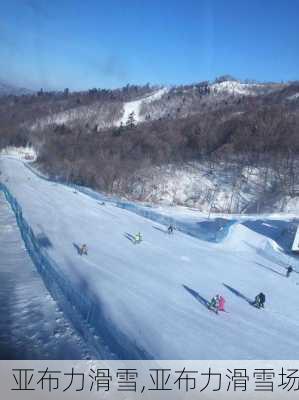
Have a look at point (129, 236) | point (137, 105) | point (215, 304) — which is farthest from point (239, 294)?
point (137, 105)

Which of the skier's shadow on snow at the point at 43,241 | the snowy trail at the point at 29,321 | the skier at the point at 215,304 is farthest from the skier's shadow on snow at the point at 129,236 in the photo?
the skier at the point at 215,304

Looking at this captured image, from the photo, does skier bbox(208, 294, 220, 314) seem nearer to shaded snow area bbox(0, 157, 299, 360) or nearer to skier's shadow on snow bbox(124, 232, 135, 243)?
shaded snow area bbox(0, 157, 299, 360)

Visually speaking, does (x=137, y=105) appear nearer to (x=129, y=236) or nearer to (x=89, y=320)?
(x=129, y=236)

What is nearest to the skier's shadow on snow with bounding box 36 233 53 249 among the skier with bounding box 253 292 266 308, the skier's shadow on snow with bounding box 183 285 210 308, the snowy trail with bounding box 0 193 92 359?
the snowy trail with bounding box 0 193 92 359

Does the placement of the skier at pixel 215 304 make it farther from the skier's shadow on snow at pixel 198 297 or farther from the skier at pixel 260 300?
the skier at pixel 260 300

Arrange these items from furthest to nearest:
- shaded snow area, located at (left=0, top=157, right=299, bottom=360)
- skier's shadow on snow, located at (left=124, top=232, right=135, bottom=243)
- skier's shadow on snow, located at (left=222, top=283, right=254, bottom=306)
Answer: skier's shadow on snow, located at (left=124, top=232, right=135, bottom=243) → skier's shadow on snow, located at (left=222, top=283, right=254, bottom=306) → shaded snow area, located at (left=0, top=157, right=299, bottom=360)

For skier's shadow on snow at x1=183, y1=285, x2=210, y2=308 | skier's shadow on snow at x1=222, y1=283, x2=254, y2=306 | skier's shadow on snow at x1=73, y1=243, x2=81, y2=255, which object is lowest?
skier's shadow on snow at x1=183, y1=285, x2=210, y2=308

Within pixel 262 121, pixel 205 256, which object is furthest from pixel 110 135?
pixel 205 256
